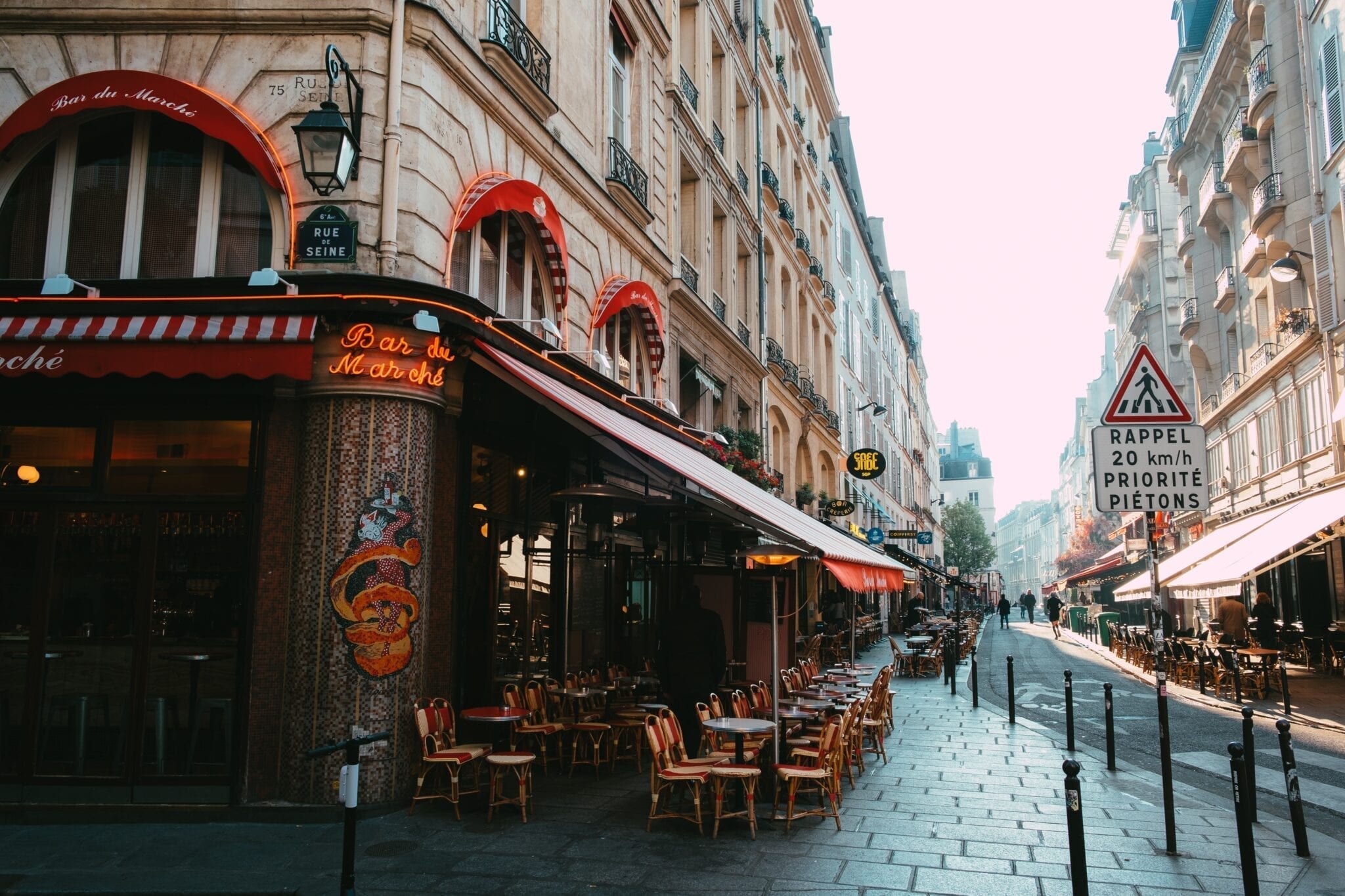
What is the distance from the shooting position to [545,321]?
11.4 meters

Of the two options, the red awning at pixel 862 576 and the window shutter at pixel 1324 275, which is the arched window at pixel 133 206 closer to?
the red awning at pixel 862 576

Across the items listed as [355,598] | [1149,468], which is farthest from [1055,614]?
[355,598]

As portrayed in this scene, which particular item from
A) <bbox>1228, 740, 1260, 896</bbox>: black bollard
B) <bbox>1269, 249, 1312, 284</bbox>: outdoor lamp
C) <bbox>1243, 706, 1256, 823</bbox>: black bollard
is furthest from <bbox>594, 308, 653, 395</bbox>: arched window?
<bbox>1269, 249, 1312, 284</bbox>: outdoor lamp

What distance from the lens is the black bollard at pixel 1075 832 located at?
5066 millimetres

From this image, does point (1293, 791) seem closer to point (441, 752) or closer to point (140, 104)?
point (441, 752)

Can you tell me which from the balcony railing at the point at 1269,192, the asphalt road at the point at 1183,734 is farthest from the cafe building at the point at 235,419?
the balcony railing at the point at 1269,192

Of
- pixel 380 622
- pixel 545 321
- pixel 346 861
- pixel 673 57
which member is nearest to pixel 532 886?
pixel 346 861

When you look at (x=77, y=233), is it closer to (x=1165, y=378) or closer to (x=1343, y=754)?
(x=1165, y=378)

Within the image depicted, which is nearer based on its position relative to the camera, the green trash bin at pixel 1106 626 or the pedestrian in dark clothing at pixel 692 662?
the pedestrian in dark clothing at pixel 692 662

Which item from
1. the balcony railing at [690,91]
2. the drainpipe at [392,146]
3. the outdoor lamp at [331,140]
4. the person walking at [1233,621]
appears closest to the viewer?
the outdoor lamp at [331,140]

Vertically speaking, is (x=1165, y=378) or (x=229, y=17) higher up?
(x=229, y=17)

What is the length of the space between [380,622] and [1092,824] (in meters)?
6.29

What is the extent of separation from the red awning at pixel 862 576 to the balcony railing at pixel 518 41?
6.64m

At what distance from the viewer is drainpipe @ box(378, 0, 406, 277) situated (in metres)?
8.84
